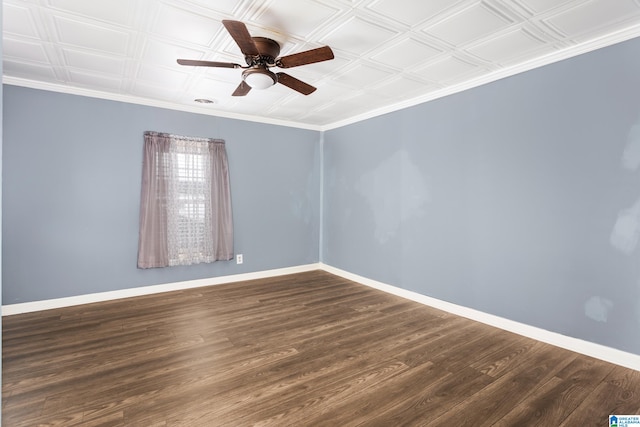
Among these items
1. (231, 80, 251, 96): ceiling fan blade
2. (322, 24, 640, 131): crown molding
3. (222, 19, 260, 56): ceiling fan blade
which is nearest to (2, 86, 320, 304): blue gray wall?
(231, 80, 251, 96): ceiling fan blade

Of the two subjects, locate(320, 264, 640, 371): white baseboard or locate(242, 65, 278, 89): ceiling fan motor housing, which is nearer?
locate(320, 264, 640, 371): white baseboard

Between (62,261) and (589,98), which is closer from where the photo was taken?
(589,98)

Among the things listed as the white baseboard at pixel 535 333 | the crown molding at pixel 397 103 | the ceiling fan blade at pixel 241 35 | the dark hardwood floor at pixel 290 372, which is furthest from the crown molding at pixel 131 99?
the white baseboard at pixel 535 333

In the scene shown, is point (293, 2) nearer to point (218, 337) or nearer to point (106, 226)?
point (218, 337)

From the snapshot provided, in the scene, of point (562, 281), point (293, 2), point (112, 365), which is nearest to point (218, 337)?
point (112, 365)

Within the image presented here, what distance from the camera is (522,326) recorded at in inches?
121

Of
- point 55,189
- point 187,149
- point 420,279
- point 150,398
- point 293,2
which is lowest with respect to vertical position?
point 150,398

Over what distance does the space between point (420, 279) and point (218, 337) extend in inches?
92.3

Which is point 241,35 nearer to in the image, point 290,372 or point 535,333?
point 290,372

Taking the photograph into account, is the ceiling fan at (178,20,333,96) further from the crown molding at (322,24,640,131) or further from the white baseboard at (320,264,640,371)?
the white baseboard at (320,264,640,371)

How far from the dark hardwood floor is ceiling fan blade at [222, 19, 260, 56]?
2.31 m

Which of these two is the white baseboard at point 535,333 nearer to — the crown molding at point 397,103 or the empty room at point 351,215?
the empty room at point 351,215

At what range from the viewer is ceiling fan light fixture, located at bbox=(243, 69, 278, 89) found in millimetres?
2695

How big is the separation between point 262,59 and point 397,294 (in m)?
3.11
